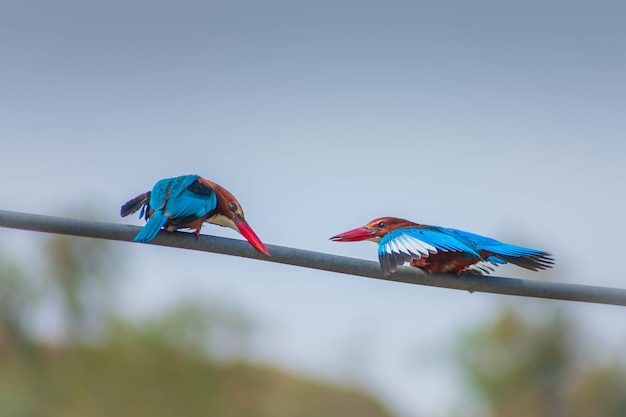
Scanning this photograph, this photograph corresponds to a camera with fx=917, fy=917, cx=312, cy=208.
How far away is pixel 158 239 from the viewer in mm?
3492

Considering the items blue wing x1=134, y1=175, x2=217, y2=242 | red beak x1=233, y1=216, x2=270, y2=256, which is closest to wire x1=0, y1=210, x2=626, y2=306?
red beak x1=233, y1=216, x2=270, y2=256

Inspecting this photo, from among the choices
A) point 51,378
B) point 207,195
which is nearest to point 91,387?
point 51,378

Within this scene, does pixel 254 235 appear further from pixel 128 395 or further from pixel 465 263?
pixel 128 395

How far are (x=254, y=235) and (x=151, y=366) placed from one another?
23.1 metres

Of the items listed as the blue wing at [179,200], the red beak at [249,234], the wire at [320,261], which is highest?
the blue wing at [179,200]

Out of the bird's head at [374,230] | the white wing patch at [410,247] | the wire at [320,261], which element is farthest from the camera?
the bird's head at [374,230]

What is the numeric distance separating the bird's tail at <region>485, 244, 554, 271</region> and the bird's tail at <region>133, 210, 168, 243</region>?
1562 mm

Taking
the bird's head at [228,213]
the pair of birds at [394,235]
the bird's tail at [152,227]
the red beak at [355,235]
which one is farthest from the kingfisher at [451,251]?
the bird's tail at [152,227]

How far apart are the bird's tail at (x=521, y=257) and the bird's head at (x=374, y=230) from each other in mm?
573

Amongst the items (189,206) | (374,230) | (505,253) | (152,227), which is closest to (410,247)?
(505,253)

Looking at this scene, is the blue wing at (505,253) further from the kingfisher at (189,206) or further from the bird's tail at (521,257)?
the kingfisher at (189,206)

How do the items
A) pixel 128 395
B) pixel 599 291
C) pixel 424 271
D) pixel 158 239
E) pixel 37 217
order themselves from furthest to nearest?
pixel 128 395 < pixel 424 271 < pixel 599 291 < pixel 158 239 < pixel 37 217

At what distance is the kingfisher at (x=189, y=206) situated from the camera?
385 cm

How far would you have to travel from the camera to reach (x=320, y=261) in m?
3.47
